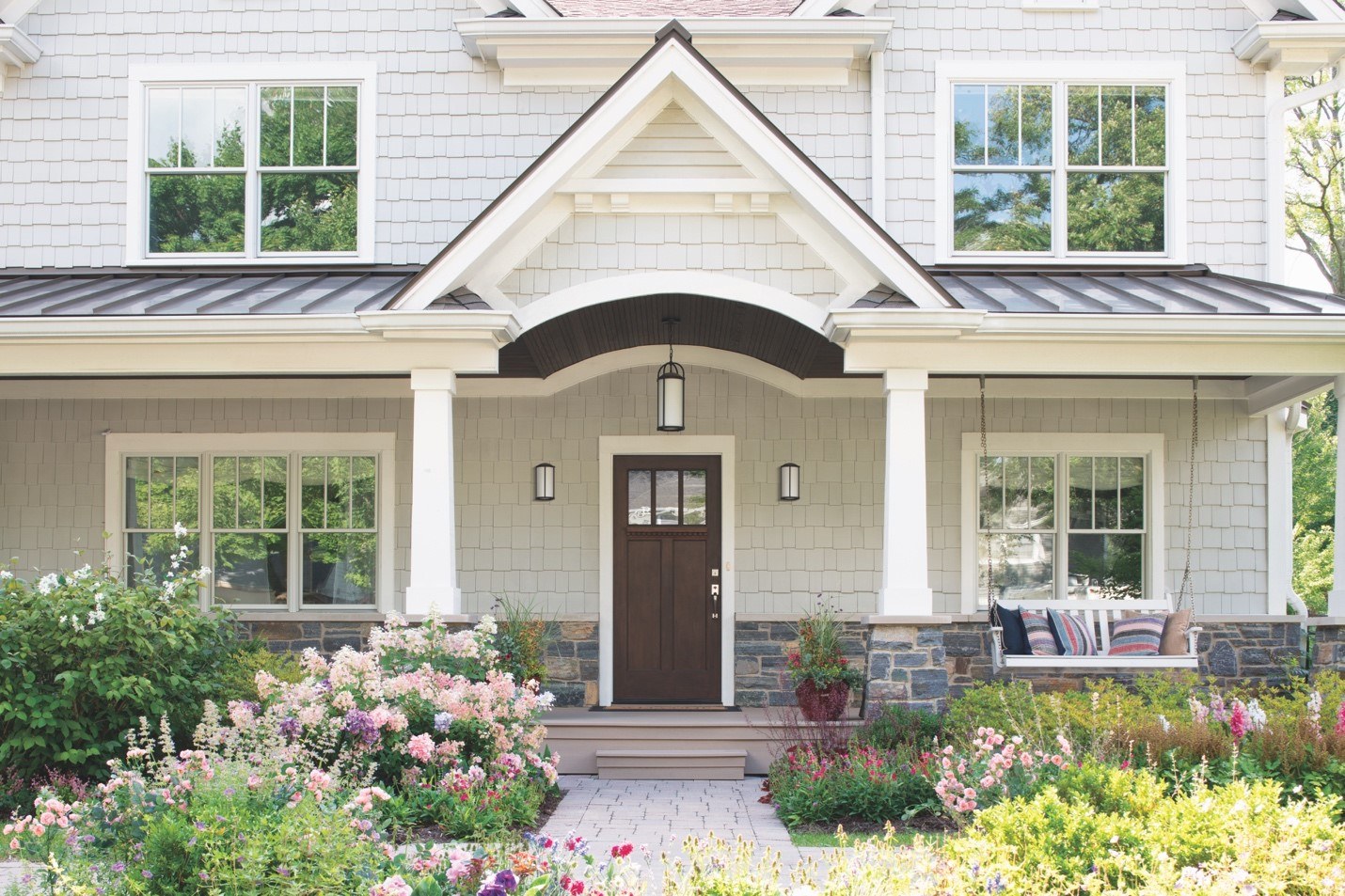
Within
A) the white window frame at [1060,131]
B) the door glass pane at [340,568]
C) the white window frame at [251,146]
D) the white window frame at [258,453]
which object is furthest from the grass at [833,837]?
the white window frame at [251,146]

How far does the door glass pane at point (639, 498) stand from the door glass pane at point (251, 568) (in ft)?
9.73

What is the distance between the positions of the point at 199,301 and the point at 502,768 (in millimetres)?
4378

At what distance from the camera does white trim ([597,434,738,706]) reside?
10.8m

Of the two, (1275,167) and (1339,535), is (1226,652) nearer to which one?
(1339,535)

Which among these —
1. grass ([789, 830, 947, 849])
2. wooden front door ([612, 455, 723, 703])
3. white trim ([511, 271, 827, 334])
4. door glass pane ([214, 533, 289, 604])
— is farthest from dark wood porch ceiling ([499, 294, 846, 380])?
grass ([789, 830, 947, 849])

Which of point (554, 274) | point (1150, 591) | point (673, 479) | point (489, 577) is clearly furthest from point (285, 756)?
point (1150, 591)

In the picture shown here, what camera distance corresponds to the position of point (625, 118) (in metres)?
8.50

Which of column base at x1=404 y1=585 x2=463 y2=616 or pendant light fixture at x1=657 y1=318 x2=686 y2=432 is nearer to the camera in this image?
column base at x1=404 y1=585 x2=463 y2=616

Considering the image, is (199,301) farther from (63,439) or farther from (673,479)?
(673,479)

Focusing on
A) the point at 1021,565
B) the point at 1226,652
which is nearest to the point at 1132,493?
the point at 1021,565

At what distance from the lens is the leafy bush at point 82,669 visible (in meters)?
7.59

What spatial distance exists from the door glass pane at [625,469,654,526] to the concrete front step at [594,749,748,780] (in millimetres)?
2334

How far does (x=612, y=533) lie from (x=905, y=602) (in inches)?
128

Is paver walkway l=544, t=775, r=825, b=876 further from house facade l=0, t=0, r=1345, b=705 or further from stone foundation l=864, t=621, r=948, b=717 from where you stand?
house facade l=0, t=0, r=1345, b=705
